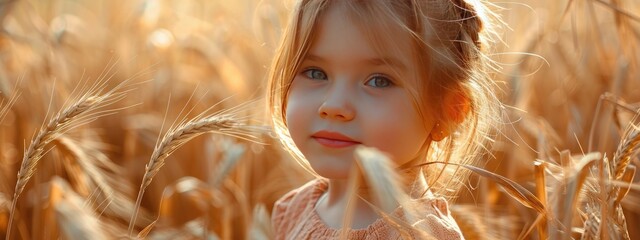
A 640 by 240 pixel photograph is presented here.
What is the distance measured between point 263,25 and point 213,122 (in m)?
1.20

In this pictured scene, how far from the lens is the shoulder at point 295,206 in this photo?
1.80 metres

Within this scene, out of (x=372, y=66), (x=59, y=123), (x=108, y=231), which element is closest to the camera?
(x=108, y=231)

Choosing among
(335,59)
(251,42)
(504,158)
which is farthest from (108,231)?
(251,42)

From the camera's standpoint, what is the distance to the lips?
1471 mm

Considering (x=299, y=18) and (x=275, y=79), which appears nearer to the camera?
(x=299, y=18)

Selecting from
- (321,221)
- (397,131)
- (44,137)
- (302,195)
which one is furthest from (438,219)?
(44,137)

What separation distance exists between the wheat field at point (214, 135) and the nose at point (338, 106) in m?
0.12

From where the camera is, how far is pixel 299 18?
1.60m

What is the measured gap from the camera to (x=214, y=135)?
2201mm

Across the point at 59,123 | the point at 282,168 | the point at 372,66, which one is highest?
the point at 372,66

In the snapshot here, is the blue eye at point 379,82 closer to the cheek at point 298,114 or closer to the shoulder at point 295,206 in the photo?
the cheek at point 298,114

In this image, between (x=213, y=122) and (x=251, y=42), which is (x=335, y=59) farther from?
(x=251, y=42)

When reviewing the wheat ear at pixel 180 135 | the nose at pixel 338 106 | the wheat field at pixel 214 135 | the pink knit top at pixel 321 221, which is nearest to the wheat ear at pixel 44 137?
the wheat field at pixel 214 135

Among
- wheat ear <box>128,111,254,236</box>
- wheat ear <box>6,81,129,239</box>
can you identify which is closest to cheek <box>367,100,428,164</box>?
wheat ear <box>128,111,254,236</box>
